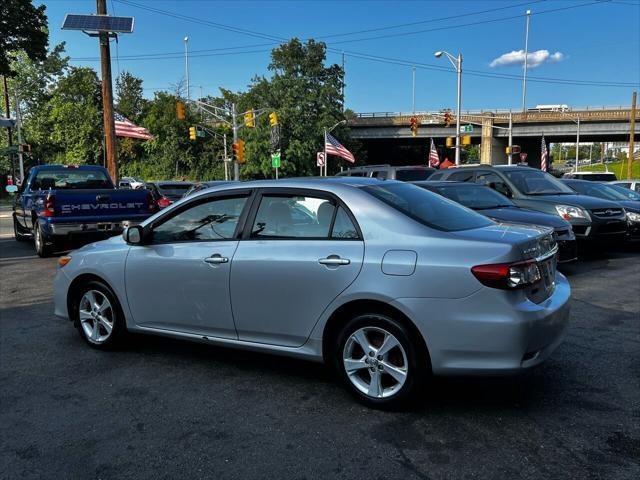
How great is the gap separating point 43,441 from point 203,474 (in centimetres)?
117

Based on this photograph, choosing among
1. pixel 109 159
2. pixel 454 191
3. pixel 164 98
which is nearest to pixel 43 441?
pixel 454 191

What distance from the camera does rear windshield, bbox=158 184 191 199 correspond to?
651 inches

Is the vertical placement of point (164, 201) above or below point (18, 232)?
above

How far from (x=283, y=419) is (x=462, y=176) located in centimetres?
823

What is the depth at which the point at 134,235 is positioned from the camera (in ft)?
15.5

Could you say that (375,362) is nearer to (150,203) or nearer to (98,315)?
(98,315)

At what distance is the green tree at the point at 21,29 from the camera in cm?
2268

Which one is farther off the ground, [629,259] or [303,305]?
[303,305]

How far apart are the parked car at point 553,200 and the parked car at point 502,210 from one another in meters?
0.94

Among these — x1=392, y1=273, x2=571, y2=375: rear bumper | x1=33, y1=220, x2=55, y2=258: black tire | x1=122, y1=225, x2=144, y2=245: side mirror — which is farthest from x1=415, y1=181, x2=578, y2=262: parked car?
x1=33, y1=220, x2=55, y2=258: black tire

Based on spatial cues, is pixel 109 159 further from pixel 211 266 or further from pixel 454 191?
pixel 211 266

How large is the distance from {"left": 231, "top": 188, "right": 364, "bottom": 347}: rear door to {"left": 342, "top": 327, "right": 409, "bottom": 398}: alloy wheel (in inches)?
13.3

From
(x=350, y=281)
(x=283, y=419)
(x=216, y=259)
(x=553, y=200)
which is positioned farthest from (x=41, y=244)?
(x=553, y=200)

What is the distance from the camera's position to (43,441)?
11.1 feet
